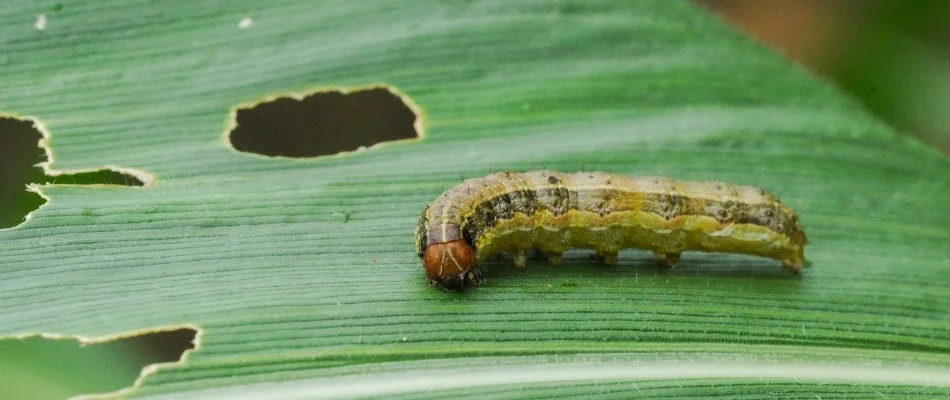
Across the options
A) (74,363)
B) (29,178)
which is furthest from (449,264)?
(29,178)

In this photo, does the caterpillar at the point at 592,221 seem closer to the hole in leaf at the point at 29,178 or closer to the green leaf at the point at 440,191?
the green leaf at the point at 440,191

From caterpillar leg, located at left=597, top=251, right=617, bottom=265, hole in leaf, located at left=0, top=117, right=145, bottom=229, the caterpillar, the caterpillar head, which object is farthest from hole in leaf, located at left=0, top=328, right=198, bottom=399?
caterpillar leg, located at left=597, top=251, right=617, bottom=265

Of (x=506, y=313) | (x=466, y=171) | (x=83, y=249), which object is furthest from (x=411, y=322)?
(x=83, y=249)

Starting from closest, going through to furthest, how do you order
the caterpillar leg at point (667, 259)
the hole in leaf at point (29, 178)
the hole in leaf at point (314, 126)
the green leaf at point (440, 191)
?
the green leaf at point (440, 191)
the hole in leaf at point (29, 178)
the caterpillar leg at point (667, 259)
the hole in leaf at point (314, 126)

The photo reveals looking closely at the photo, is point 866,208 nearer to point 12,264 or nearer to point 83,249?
point 83,249

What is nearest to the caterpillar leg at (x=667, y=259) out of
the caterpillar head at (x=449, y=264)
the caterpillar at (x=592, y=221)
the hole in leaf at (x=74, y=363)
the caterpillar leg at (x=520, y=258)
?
the caterpillar at (x=592, y=221)

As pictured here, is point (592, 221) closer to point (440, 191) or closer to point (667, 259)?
point (667, 259)
